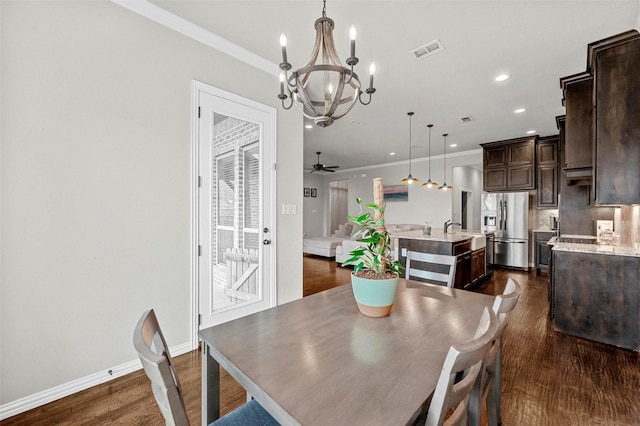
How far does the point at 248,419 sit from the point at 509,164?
22.5 feet

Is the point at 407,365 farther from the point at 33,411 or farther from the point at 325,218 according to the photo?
the point at 325,218

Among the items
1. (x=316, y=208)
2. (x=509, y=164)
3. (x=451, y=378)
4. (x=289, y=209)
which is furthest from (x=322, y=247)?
(x=451, y=378)

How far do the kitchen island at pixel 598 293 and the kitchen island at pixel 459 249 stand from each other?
1179 millimetres

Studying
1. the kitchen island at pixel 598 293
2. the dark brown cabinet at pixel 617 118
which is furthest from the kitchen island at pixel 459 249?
the dark brown cabinet at pixel 617 118

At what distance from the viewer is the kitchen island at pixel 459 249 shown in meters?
3.98

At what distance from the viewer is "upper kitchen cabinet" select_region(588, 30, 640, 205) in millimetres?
2295

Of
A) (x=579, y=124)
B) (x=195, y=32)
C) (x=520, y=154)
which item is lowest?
(x=579, y=124)

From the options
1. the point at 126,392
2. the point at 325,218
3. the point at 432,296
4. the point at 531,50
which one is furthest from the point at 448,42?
the point at 325,218

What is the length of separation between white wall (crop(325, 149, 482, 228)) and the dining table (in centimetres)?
643

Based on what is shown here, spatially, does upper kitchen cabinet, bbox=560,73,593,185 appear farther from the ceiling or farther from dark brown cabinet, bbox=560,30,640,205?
dark brown cabinet, bbox=560,30,640,205

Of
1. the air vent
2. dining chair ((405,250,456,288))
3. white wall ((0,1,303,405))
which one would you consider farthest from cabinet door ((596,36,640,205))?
white wall ((0,1,303,405))

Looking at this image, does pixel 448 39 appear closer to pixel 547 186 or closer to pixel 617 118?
pixel 617 118

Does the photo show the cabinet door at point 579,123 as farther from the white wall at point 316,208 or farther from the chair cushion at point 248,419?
the white wall at point 316,208

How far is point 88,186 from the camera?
1.90 meters
